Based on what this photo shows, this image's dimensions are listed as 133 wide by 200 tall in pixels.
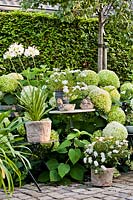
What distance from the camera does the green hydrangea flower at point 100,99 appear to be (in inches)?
216

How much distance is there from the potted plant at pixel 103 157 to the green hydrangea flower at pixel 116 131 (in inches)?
5.9

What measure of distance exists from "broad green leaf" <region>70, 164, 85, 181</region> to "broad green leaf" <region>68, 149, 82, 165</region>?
21cm

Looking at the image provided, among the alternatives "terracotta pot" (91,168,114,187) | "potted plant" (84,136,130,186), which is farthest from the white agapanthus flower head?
"terracotta pot" (91,168,114,187)

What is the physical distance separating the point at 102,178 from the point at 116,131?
0.64m

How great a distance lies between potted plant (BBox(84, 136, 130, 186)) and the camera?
4.93 meters

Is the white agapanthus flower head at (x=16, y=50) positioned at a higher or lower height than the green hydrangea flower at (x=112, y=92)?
higher

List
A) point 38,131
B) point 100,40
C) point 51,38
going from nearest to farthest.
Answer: point 38,131 < point 100,40 < point 51,38

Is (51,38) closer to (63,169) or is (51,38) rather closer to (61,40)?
(61,40)

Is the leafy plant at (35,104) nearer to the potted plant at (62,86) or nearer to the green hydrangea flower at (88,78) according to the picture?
the potted plant at (62,86)

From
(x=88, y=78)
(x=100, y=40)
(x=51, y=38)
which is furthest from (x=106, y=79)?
(x=51, y=38)

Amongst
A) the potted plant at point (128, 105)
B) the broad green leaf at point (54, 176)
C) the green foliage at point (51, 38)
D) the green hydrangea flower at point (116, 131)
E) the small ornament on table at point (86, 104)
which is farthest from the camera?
the green foliage at point (51, 38)

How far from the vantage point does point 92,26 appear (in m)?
8.25

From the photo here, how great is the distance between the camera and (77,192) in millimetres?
4715

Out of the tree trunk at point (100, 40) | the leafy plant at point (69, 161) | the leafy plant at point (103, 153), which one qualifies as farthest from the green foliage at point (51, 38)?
the leafy plant at point (103, 153)
